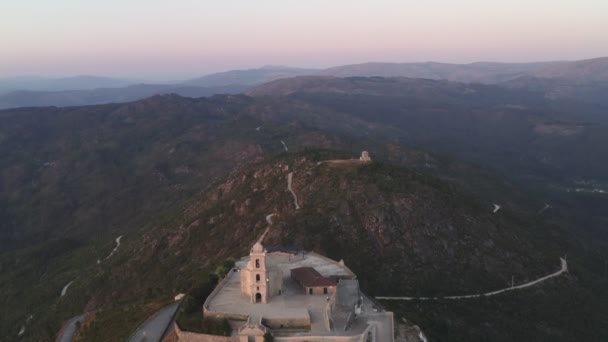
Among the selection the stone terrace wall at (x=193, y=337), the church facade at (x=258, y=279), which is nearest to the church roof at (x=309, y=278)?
the church facade at (x=258, y=279)

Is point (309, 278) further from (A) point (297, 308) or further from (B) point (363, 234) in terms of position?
(B) point (363, 234)

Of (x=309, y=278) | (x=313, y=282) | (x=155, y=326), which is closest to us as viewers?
(x=313, y=282)

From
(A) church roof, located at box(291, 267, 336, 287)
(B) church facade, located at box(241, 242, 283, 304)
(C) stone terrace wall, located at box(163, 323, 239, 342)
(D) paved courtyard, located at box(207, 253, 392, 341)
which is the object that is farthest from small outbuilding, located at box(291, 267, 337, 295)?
(C) stone terrace wall, located at box(163, 323, 239, 342)

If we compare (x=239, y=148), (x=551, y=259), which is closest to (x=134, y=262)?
(x=551, y=259)

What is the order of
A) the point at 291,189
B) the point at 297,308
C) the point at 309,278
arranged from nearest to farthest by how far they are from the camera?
the point at 297,308 → the point at 309,278 → the point at 291,189

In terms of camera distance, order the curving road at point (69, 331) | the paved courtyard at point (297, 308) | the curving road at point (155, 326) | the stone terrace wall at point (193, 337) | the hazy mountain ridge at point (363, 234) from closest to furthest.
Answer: the stone terrace wall at point (193, 337) → the paved courtyard at point (297, 308) → the curving road at point (155, 326) → the curving road at point (69, 331) → the hazy mountain ridge at point (363, 234)

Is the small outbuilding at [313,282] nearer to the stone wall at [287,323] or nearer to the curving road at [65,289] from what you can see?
the stone wall at [287,323]

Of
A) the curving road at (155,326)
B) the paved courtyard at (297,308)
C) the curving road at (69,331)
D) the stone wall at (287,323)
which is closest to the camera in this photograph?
the stone wall at (287,323)

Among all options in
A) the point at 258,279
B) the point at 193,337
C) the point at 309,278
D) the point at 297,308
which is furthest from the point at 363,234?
the point at 193,337
